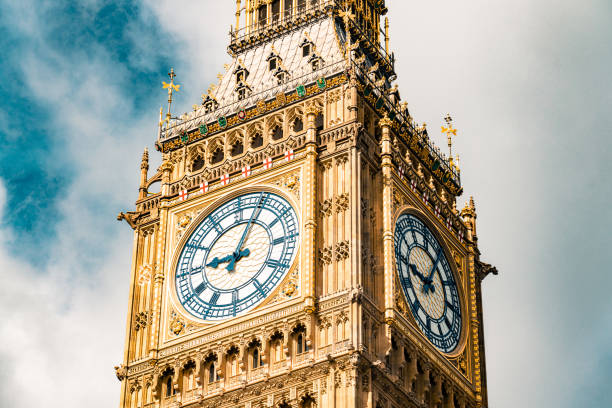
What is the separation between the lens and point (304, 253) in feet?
171

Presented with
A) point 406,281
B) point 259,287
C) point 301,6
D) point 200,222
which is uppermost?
point 301,6

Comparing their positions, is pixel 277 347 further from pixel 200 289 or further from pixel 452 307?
pixel 452 307

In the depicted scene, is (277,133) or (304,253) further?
(277,133)

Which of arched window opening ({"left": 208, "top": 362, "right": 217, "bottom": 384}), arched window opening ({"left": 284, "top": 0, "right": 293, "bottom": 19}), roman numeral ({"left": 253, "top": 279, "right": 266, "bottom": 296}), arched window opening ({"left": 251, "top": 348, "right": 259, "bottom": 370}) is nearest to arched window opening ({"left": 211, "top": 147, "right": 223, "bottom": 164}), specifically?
roman numeral ({"left": 253, "top": 279, "right": 266, "bottom": 296})

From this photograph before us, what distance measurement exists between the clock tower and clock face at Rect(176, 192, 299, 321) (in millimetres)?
45

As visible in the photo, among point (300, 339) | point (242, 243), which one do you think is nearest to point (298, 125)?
point (242, 243)

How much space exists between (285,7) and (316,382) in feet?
60.8

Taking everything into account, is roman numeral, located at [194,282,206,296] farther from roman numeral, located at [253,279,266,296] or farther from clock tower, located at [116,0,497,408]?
roman numeral, located at [253,279,266,296]

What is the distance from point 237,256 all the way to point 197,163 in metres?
5.25

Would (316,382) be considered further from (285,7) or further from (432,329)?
(285,7)

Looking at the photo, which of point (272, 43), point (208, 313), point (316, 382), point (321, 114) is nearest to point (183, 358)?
point (208, 313)

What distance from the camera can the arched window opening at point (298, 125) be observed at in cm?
5628

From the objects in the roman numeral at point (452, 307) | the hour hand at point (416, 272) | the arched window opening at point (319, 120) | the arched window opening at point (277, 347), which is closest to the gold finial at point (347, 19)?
the arched window opening at point (319, 120)

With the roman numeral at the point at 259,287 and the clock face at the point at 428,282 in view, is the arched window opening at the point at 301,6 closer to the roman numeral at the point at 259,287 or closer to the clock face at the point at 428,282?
the clock face at the point at 428,282
